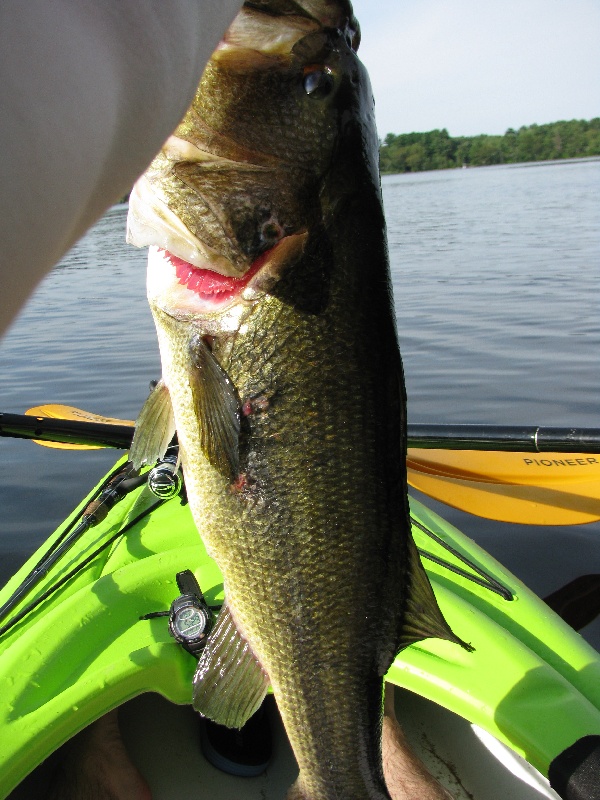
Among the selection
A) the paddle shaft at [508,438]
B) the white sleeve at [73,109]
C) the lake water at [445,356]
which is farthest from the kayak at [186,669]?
the white sleeve at [73,109]

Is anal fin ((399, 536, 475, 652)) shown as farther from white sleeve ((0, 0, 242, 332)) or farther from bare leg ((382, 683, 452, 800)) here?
white sleeve ((0, 0, 242, 332))

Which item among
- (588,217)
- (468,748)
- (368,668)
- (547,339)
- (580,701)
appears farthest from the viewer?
(588,217)

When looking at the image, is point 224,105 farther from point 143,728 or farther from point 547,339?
point 547,339

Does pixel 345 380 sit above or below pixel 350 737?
above

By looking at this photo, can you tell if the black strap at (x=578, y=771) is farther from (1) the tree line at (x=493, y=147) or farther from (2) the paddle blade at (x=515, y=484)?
(1) the tree line at (x=493, y=147)

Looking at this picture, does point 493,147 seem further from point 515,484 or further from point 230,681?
point 230,681

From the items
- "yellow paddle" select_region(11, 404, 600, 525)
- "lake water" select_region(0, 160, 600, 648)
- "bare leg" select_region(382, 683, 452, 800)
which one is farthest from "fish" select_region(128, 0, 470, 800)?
"yellow paddle" select_region(11, 404, 600, 525)

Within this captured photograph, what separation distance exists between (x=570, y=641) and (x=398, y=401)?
1627mm

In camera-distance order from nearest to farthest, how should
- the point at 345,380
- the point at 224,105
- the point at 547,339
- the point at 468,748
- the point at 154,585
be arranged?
the point at 224,105 < the point at 345,380 < the point at 154,585 < the point at 468,748 < the point at 547,339

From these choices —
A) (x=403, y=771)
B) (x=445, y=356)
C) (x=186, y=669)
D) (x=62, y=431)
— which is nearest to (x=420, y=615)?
(x=186, y=669)

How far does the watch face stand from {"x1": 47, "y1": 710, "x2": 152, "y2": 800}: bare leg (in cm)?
67

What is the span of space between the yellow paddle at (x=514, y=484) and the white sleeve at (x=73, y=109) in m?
4.24

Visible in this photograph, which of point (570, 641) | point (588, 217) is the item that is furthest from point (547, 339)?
point (588, 217)

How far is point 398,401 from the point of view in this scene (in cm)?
154
